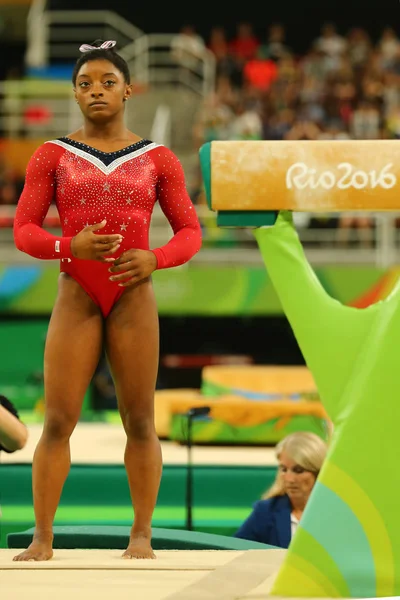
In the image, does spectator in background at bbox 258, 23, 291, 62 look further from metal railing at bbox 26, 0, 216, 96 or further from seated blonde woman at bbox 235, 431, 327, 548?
seated blonde woman at bbox 235, 431, 327, 548

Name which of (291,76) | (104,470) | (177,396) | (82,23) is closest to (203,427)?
(177,396)

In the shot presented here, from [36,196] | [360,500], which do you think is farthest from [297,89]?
[360,500]

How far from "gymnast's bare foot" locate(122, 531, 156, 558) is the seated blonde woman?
1.31 metres

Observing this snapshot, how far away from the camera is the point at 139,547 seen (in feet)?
9.63

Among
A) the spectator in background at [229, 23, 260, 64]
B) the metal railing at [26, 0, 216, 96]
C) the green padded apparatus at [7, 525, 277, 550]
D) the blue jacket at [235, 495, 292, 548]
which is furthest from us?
the spectator in background at [229, 23, 260, 64]

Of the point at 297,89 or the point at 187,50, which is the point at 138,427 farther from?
the point at 187,50

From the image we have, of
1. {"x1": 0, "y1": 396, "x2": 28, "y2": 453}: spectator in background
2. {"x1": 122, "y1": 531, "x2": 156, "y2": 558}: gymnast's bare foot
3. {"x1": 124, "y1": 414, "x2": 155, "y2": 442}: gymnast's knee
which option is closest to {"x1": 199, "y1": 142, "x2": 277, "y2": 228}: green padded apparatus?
{"x1": 124, "y1": 414, "x2": 155, "y2": 442}: gymnast's knee

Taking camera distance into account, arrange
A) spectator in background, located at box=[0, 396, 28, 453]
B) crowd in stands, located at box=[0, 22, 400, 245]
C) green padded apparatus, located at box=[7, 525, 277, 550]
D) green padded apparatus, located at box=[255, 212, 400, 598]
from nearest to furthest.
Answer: green padded apparatus, located at box=[255, 212, 400, 598] < spectator in background, located at box=[0, 396, 28, 453] < green padded apparatus, located at box=[7, 525, 277, 550] < crowd in stands, located at box=[0, 22, 400, 245]

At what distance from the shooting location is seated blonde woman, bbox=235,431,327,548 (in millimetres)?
4211

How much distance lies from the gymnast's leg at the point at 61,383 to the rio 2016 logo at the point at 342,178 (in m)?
0.72

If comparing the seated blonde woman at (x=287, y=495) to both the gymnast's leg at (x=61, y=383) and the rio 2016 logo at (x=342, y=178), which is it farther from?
the rio 2016 logo at (x=342, y=178)

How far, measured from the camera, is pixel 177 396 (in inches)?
323

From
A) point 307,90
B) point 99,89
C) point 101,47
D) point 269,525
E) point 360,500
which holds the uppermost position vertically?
point 307,90

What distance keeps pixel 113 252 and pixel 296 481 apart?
1.91 meters
